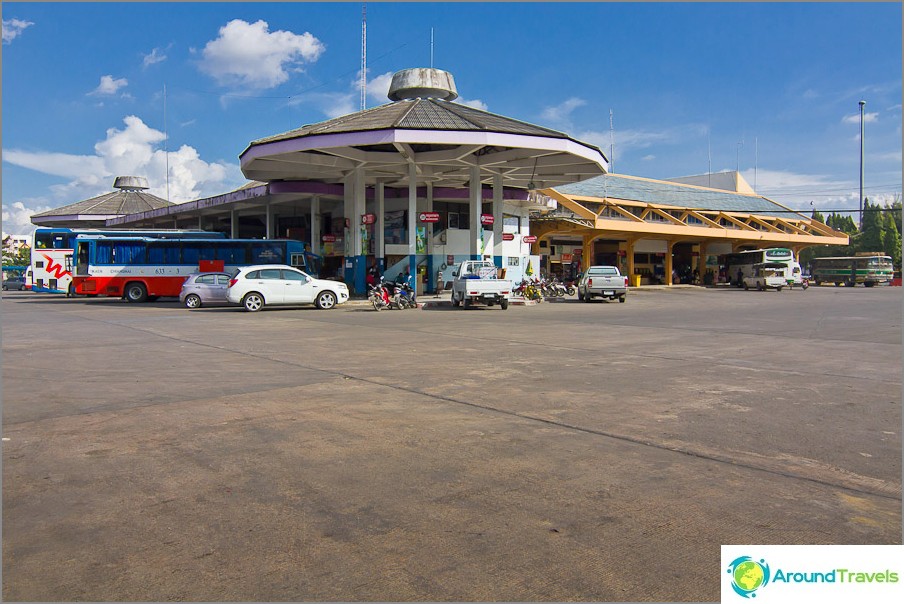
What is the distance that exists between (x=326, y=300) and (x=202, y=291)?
17.9 feet

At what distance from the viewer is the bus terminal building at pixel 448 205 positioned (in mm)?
28609

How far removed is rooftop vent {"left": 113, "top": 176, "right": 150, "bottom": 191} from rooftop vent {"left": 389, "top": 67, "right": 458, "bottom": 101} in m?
41.9

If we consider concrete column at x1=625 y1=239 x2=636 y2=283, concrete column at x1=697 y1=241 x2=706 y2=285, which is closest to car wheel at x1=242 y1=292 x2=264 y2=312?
concrete column at x1=625 y1=239 x2=636 y2=283

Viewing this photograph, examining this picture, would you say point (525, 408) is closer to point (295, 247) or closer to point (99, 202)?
point (295, 247)

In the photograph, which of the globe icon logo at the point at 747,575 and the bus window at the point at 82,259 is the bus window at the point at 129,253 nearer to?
the bus window at the point at 82,259

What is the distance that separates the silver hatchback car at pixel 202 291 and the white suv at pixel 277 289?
2.28 metres

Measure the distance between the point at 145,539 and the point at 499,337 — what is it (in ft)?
37.4

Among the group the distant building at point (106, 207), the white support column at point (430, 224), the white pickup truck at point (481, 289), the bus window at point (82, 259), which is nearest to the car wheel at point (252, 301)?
the white pickup truck at point (481, 289)

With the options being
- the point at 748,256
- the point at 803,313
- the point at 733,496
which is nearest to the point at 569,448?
the point at 733,496

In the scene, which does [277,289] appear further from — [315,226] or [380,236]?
[315,226]

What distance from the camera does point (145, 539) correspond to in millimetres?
3670

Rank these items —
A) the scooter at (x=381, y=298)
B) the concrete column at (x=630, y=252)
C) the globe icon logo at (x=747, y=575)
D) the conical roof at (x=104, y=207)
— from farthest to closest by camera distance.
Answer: the conical roof at (x=104, y=207)
the concrete column at (x=630, y=252)
the scooter at (x=381, y=298)
the globe icon logo at (x=747, y=575)

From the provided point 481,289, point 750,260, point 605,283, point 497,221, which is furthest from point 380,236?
point 750,260

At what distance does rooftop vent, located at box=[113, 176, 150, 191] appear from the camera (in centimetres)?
6506
